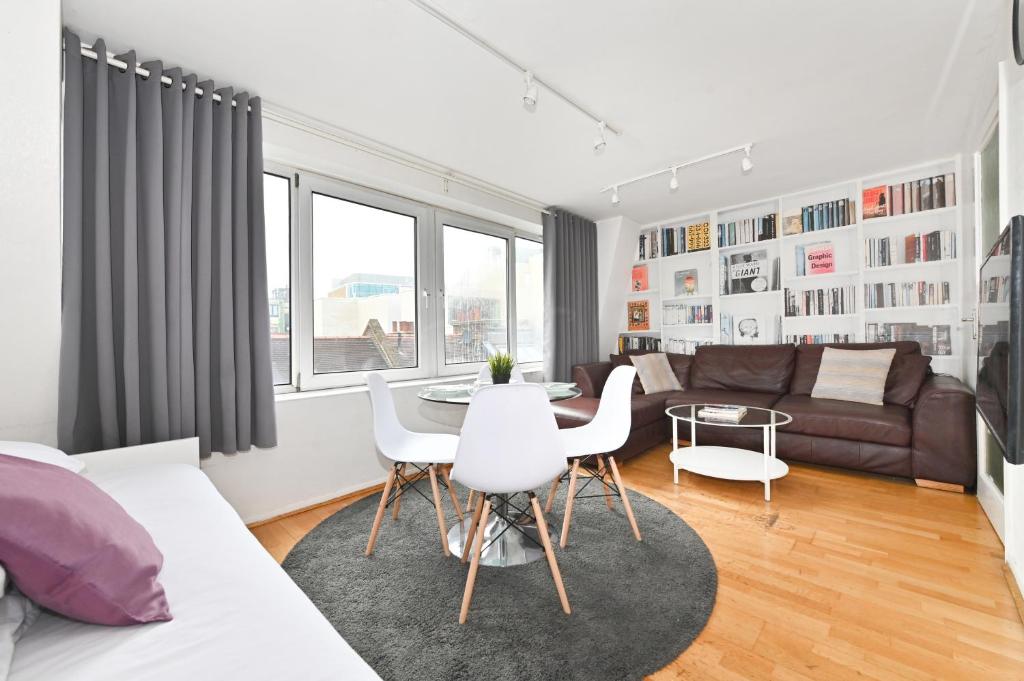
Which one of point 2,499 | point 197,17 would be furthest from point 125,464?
point 197,17

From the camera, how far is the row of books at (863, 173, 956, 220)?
3387 millimetres

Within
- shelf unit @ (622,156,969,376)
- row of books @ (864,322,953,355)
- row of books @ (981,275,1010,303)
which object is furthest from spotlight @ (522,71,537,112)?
row of books @ (864,322,953,355)

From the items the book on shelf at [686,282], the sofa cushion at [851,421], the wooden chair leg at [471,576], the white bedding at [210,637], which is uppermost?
the book on shelf at [686,282]

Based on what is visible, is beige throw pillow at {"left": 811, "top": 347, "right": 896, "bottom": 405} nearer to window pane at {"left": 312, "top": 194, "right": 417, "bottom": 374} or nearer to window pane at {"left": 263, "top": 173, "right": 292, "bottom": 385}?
window pane at {"left": 312, "top": 194, "right": 417, "bottom": 374}

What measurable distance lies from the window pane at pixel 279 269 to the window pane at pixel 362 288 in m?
0.17

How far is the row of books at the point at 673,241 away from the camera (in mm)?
4660

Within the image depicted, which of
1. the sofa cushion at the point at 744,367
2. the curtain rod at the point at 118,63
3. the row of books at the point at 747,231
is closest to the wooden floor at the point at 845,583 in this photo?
the sofa cushion at the point at 744,367

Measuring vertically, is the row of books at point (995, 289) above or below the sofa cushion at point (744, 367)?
above

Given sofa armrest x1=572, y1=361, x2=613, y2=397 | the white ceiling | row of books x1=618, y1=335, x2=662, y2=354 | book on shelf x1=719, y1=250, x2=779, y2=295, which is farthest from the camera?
row of books x1=618, y1=335, x2=662, y2=354

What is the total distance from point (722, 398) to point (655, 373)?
69cm

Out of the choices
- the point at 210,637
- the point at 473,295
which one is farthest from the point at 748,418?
the point at 210,637

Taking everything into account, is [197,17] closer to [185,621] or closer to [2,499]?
[2,499]

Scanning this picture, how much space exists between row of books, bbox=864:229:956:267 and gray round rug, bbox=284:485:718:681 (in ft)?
10.1

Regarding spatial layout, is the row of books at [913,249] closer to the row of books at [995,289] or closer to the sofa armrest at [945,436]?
the sofa armrest at [945,436]
